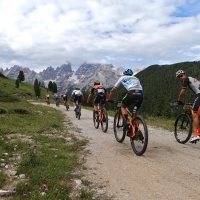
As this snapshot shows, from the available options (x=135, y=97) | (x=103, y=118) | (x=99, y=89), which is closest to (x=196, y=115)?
(x=135, y=97)

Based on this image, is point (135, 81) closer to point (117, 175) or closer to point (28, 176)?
point (117, 175)

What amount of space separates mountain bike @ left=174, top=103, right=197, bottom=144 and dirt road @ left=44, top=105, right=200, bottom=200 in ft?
2.12

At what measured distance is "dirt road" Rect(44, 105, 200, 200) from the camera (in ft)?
14.9

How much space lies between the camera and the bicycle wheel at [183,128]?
9.16 metres

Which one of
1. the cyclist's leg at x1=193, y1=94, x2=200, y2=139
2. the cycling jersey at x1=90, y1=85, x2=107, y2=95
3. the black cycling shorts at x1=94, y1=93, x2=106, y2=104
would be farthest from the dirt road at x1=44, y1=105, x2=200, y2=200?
the cycling jersey at x1=90, y1=85, x2=107, y2=95

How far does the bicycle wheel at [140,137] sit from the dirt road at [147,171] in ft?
0.74

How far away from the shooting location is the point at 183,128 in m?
9.65

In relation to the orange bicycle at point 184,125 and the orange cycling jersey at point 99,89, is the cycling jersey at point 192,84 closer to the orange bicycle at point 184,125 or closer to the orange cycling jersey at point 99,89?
the orange bicycle at point 184,125

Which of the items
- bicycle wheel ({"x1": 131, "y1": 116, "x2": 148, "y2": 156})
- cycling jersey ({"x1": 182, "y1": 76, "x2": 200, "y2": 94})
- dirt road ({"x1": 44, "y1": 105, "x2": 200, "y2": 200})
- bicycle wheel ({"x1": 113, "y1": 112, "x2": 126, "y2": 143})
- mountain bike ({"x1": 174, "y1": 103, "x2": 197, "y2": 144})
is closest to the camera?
dirt road ({"x1": 44, "y1": 105, "x2": 200, "y2": 200})

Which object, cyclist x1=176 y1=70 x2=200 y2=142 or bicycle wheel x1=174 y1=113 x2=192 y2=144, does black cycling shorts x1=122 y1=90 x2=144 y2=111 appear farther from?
bicycle wheel x1=174 y1=113 x2=192 y2=144

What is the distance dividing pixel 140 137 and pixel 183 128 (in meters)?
3.21

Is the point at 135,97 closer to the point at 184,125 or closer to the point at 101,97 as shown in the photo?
the point at 184,125

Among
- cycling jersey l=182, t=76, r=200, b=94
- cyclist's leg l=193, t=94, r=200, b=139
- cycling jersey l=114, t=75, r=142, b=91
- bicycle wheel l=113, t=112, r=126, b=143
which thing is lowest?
bicycle wheel l=113, t=112, r=126, b=143

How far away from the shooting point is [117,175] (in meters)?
5.45
